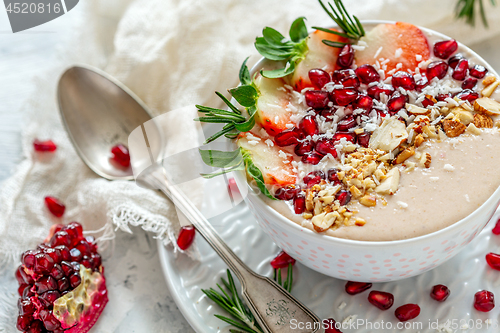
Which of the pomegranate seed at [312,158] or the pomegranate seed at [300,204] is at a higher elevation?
the pomegranate seed at [312,158]

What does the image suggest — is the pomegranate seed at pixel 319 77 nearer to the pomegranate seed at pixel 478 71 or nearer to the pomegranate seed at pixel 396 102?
the pomegranate seed at pixel 396 102

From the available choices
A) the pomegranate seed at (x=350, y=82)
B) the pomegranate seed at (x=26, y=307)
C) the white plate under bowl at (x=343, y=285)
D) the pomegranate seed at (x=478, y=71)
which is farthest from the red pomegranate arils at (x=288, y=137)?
the pomegranate seed at (x=26, y=307)

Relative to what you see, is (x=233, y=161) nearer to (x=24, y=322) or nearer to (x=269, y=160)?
(x=269, y=160)

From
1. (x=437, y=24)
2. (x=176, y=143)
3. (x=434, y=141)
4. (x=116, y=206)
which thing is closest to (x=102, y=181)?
(x=116, y=206)

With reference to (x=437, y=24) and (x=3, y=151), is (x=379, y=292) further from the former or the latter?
(x=3, y=151)

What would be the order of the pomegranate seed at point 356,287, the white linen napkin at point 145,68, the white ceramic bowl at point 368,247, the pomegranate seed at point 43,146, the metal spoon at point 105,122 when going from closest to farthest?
the white ceramic bowl at point 368,247
the pomegranate seed at point 356,287
the white linen napkin at point 145,68
the metal spoon at point 105,122
the pomegranate seed at point 43,146

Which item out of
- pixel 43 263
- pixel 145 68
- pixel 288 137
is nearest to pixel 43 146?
pixel 145 68

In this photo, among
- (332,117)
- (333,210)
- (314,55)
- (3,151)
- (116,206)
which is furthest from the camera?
(3,151)

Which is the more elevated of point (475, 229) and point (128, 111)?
point (475, 229)
